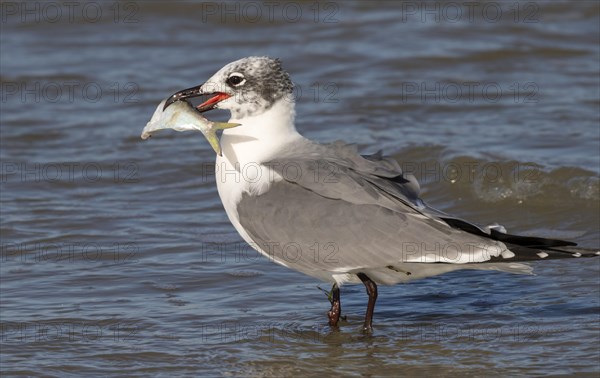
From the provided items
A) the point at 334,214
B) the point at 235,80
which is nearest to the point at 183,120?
the point at 235,80

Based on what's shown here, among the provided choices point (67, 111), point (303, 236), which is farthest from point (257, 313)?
point (67, 111)

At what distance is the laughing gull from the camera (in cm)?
596

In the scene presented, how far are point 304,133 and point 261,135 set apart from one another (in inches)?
158

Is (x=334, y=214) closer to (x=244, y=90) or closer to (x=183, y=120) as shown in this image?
(x=244, y=90)

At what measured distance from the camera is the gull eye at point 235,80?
21.9 ft

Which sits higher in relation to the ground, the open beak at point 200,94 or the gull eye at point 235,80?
the gull eye at point 235,80

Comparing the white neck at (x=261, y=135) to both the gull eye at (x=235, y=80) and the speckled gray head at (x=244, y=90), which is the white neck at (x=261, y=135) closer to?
the speckled gray head at (x=244, y=90)

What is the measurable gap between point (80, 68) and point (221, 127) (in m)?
6.94

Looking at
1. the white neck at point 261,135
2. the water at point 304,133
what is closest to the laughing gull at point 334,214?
the white neck at point 261,135

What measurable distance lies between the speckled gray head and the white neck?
0.04 meters

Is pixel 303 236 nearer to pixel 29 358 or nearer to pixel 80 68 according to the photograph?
pixel 29 358

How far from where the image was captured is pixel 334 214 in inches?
245

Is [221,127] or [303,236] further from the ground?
[221,127]

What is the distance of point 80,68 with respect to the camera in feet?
42.9
